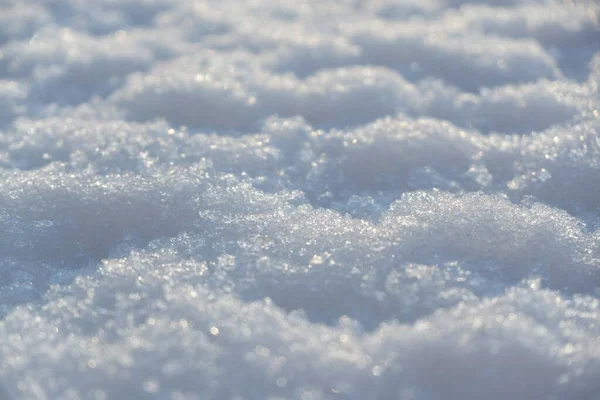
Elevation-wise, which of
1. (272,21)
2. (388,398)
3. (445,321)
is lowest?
(388,398)

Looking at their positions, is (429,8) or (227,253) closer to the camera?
(227,253)

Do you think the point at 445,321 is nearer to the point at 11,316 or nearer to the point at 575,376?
the point at 575,376

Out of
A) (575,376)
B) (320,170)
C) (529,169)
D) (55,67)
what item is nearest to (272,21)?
(55,67)

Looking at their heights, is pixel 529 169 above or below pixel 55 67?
below

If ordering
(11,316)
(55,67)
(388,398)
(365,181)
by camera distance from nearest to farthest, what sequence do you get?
(388,398), (11,316), (365,181), (55,67)

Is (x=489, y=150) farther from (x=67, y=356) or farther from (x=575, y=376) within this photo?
(x=67, y=356)

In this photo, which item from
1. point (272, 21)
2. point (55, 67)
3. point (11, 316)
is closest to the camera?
point (11, 316)
